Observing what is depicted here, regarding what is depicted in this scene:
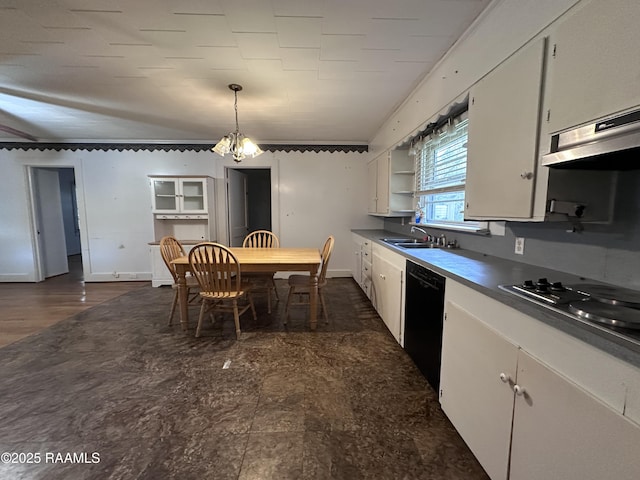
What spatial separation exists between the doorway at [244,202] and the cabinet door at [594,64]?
173 inches

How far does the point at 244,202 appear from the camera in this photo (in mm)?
5613

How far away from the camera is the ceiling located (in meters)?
1.61

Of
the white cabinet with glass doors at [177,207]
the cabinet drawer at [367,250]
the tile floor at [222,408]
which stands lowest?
the tile floor at [222,408]

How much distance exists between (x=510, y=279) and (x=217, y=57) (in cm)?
253

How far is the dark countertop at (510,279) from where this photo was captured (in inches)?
27.4

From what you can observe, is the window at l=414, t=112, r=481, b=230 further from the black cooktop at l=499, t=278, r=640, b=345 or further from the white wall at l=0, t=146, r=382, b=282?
the white wall at l=0, t=146, r=382, b=282

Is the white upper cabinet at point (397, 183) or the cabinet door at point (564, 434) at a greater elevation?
the white upper cabinet at point (397, 183)

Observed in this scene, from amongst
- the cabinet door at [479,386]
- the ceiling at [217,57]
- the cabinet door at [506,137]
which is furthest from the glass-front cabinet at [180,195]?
the cabinet door at [479,386]

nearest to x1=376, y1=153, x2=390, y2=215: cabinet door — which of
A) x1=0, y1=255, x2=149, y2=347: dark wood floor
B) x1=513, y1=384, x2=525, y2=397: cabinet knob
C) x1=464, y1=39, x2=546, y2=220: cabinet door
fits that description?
x1=464, y1=39, x2=546, y2=220: cabinet door

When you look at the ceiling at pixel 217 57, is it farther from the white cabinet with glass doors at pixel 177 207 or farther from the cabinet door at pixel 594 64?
the white cabinet with glass doors at pixel 177 207

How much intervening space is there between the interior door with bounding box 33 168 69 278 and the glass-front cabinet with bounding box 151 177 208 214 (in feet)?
7.51

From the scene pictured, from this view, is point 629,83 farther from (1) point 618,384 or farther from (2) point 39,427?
(2) point 39,427

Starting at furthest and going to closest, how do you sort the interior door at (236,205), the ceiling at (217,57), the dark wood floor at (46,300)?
the interior door at (236,205) → the dark wood floor at (46,300) → the ceiling at (217,57)

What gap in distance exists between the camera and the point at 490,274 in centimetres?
142
